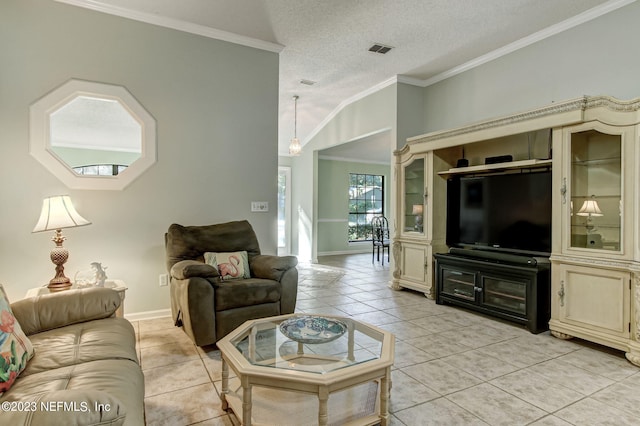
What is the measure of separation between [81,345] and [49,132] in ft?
7.94

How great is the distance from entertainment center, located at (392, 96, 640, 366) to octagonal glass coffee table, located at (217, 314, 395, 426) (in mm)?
2016

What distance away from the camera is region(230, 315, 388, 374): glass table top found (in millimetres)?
1672

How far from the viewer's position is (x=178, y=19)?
3557 mm

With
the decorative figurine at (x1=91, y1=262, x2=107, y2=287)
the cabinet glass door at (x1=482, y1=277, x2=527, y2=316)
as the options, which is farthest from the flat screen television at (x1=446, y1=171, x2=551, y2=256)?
the decorative figurine at (x1=91, y1=262, x2=107, y2=287)

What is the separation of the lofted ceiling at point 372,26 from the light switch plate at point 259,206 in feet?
5.93

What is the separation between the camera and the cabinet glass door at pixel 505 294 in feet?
10.7

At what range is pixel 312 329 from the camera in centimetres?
199

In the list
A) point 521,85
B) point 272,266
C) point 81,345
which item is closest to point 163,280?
point 272,266

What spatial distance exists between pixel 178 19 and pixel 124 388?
11.6ft

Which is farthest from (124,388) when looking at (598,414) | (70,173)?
(70,173)

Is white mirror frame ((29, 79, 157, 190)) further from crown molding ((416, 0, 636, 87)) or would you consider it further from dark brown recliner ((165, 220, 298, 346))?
crown molding ((416, 0, 636, 87))

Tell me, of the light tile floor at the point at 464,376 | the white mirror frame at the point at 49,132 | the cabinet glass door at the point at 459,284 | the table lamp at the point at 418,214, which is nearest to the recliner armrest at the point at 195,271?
the light tile floor at the point at 464,376

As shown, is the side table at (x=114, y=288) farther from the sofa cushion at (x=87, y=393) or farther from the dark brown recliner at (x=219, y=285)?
the sofa cushion at (x=87, y=393)

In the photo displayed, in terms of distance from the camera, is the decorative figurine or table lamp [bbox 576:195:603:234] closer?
the decorative figurine
